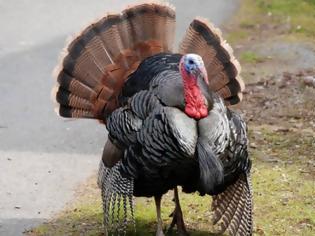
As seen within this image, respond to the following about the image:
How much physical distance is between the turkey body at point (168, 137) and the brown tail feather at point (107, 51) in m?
0.47

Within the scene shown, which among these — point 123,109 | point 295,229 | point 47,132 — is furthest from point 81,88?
point 47,132

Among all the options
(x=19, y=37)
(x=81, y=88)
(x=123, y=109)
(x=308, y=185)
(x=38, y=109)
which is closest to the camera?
(x=123, y=109)

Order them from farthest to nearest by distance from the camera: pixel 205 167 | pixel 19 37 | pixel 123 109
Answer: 1. pixel 19 37
2. pixel 123 109
3. pixel 205 167

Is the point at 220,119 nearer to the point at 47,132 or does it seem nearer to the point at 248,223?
the point at 248,223

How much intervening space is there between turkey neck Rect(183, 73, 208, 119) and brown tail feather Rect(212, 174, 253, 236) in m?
0.63

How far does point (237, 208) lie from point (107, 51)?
1424 mm

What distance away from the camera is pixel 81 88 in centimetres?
596

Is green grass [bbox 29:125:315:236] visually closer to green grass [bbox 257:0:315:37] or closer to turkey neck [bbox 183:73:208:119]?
turkey neck [bbox 183:73:208:119]

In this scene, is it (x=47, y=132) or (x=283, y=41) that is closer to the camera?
(x=47, y=132)

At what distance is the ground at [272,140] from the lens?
20.4ft

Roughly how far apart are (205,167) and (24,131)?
3.65 meters

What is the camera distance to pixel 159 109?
512cm

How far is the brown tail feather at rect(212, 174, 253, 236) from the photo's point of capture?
18.1ft

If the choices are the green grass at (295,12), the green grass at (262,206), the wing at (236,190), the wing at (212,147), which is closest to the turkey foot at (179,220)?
the green grass at (262,206)
